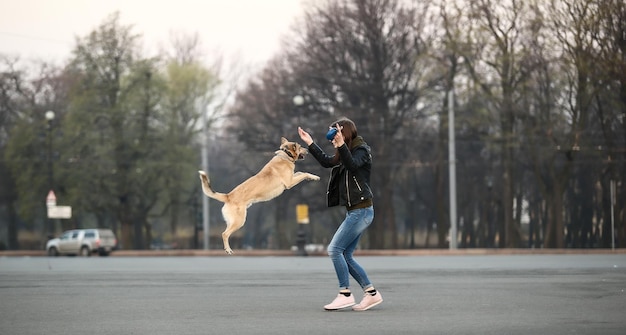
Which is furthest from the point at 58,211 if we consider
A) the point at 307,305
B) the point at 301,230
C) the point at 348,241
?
the point at 348,241

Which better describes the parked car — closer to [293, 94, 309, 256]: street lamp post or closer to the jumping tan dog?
[293, 94, 309, 256]: street lamp post

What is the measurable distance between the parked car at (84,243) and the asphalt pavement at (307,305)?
124 feet

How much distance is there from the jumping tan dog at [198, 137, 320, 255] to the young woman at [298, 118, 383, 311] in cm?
61

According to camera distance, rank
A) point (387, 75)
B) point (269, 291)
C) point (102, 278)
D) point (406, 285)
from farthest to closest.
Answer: point (387, 75), point (102, 278), point (406, 285), point (269, 291)

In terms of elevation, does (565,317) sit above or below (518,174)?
below

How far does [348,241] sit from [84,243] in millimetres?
47947

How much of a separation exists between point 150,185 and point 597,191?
26051 millimetres

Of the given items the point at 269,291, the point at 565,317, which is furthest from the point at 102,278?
the point at 565,317

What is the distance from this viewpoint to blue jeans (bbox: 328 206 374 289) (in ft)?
42.9

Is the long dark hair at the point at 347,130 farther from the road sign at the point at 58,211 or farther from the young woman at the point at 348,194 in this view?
the road sign at the point at 58,211

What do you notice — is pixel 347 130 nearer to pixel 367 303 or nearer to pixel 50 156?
pixel 367 303

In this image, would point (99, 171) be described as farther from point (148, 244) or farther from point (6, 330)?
point (6, 330)

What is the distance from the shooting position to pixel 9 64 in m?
71.8

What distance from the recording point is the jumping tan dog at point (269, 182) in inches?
542
